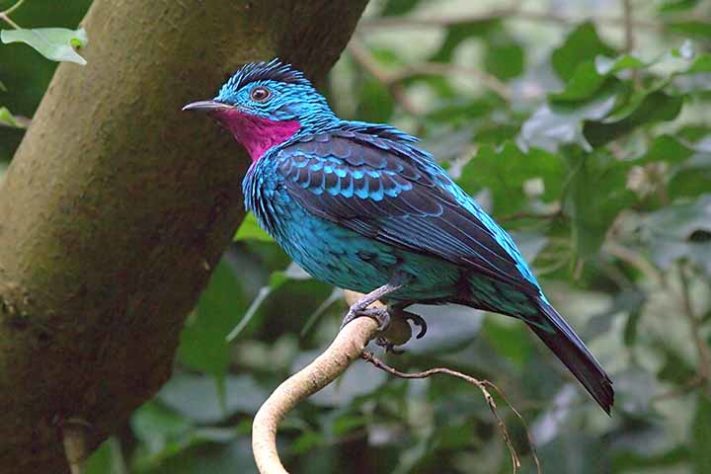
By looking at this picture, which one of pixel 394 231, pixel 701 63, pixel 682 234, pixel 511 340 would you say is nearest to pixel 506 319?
pixel 511 340

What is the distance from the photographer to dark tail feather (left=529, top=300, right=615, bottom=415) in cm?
246

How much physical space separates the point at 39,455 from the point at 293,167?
0.98 metres

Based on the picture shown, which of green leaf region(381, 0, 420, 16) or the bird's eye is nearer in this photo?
the bird's eye

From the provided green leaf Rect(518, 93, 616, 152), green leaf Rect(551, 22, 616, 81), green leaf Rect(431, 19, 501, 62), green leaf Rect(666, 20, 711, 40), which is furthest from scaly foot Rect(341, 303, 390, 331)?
green leaf Rect(431, 19, 501, 62)

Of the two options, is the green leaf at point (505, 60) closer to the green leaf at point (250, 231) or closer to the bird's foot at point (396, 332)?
the green leaf at point (250, 231)

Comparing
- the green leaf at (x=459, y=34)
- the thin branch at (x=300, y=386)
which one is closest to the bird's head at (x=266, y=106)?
the thin branch at (x=300, y=386)

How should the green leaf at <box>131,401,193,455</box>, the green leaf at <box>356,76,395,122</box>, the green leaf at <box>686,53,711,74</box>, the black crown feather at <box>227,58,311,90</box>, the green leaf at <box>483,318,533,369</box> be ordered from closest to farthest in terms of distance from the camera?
1. the black crown feather at <box>227,58,311,90</box>
2. the green leaf at <box>686,53,711,74</box>
3. the green leaf at <box>131,401,193,455</box>
4. the green leaf at <box>483,318,533,369</box>
5. the green leaf at <box>356,76,395,122</box>

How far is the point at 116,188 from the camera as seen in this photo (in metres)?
2.69

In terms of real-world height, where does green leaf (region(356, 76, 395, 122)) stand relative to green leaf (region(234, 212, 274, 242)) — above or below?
above

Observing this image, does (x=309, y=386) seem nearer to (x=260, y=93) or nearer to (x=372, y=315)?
(x=372, y=315)

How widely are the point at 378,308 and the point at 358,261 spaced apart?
119 mm

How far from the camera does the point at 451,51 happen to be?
5027mm

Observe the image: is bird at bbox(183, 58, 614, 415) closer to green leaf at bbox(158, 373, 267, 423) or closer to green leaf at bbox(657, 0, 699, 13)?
green leaf at bbox(158, 373, 267, 423)

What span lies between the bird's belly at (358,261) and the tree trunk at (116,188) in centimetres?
32
